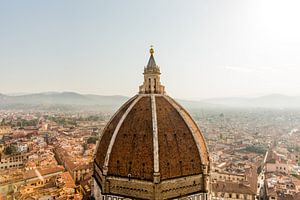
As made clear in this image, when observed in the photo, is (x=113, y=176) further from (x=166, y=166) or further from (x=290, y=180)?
(x=290, y=180)

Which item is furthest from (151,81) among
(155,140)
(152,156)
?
(152,156)

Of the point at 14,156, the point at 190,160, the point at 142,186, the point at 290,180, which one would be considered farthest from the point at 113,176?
the point at 14,156

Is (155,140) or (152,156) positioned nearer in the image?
(152,156)

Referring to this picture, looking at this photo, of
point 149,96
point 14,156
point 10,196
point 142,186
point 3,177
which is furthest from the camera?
point 14,156

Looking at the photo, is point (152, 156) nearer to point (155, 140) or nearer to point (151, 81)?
point (155, 140)

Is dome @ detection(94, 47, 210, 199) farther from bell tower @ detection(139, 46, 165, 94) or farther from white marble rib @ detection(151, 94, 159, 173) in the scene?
bell tower @ detection(139, 46, 165, 94)

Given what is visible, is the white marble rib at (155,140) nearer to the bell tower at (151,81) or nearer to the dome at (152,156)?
the dome at (152,156)
